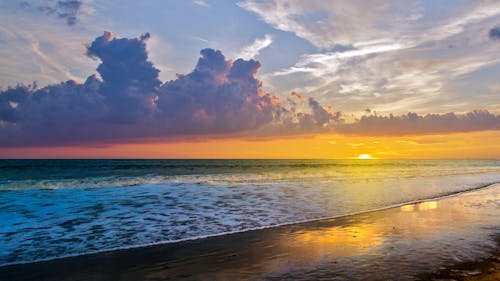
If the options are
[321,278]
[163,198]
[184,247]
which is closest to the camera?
[321,278]

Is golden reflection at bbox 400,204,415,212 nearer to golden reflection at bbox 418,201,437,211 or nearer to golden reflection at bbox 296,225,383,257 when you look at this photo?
golden reflection at bbox 418,201,437,211

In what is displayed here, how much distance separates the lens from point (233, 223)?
560 inches

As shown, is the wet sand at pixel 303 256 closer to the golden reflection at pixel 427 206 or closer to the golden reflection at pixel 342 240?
the golden reflection at pixel 342 240

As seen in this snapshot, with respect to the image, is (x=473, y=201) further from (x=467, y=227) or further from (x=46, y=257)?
(x=46, y=257)

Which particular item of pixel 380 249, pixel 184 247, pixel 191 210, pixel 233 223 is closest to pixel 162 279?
pixel 184 247

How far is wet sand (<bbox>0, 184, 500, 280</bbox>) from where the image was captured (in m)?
7.62

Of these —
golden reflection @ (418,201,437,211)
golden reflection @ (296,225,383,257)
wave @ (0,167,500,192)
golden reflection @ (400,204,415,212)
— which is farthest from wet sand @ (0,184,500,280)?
wave @ (0,167,500,192)

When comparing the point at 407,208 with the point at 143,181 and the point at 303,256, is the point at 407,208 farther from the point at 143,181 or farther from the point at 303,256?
the point at 143,181

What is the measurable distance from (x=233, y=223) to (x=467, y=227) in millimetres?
8424

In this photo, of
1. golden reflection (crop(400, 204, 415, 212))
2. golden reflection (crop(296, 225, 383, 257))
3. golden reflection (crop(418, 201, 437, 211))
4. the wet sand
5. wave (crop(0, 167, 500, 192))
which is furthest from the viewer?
wave (crop(0, 167, 500, 192))

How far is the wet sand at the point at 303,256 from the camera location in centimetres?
762

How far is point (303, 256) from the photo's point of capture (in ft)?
29.3

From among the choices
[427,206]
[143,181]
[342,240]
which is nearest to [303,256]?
[342,240]

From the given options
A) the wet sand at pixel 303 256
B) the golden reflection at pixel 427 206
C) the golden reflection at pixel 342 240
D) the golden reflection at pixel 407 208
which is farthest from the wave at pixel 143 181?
the wet sand at pixel 303 256
